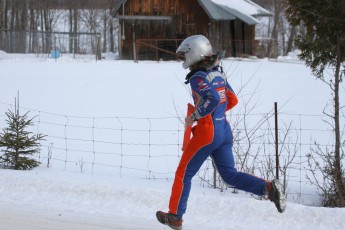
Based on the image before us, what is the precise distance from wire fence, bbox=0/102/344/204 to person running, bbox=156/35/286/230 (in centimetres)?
227

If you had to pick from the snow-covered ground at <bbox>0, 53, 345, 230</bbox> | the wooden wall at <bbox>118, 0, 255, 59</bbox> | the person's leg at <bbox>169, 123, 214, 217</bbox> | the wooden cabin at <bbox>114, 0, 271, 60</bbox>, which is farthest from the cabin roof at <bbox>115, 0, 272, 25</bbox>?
the person's leg at <bbox>169, 123, 214, 217</bbox>

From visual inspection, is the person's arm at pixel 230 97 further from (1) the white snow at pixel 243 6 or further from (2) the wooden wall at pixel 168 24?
(1) the white snow at pixel 243 6

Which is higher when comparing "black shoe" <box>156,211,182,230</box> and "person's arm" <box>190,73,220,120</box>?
"person's arm" <box>190,73,220,120</box>

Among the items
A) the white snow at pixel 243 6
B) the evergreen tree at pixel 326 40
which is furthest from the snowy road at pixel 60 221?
the white snow at pixel 243 6

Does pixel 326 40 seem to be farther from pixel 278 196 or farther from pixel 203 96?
pixel 203 96

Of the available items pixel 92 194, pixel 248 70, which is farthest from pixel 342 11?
pixel 248 70

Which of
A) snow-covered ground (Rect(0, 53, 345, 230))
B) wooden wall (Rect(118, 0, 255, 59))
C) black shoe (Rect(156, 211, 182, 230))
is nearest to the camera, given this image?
black shoe (Rect(156, 211, 182, 230))

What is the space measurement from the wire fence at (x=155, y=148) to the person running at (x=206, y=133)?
2.27 metres

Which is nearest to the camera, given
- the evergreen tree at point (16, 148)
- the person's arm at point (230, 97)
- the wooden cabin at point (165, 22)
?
the person's arm at point (230, 97)

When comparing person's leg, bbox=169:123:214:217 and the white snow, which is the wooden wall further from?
person's leg, bbox=169:123:214:217

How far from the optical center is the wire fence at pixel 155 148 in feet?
28.4

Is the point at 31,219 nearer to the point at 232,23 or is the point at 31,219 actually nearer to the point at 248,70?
the point at 248,70

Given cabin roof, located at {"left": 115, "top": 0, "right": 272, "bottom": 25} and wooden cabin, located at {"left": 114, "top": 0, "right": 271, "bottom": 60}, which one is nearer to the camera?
cabin roof, located at {"left": 115, "top": 0, "right": 272, "bottom": 25}

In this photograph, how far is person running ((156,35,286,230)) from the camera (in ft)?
17.5
